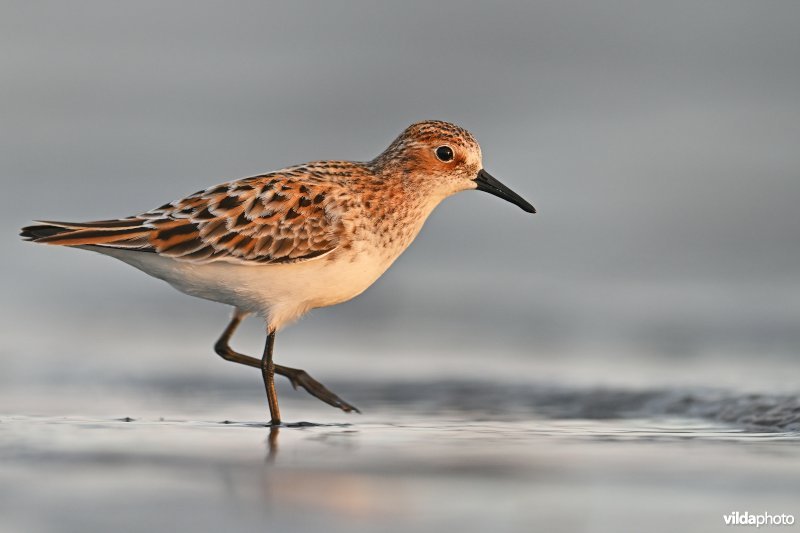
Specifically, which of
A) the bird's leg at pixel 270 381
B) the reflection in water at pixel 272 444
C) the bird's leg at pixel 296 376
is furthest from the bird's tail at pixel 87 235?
the reflection in water at pixel 272 444

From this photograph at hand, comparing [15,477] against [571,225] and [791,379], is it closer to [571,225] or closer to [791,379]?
[791,379]

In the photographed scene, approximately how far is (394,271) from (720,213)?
3.61 meters

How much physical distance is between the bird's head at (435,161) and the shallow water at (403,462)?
140 cm

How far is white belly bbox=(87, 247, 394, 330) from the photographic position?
739cm

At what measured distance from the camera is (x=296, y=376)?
7836 millimetres

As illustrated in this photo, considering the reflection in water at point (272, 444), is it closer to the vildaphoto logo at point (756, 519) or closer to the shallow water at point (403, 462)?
the shallow water at point (403, 462)

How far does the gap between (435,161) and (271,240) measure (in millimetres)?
1232

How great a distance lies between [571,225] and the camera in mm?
13273

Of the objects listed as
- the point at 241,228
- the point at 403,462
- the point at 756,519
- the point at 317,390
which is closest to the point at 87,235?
the point at 241,228

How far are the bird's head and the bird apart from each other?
0.66 ft

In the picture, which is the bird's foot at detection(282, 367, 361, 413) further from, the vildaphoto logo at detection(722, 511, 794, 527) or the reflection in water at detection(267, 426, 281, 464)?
the vildaphoto logo at detection(722, 511, 794, 527)

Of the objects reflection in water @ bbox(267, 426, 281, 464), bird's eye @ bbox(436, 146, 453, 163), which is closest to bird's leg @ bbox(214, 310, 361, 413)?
reflection in water @ bbox(267, 426, 281, 464)

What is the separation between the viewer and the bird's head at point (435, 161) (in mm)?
7988

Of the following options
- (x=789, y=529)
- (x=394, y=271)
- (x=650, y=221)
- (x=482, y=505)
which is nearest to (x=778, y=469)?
(x=789, y=529)
